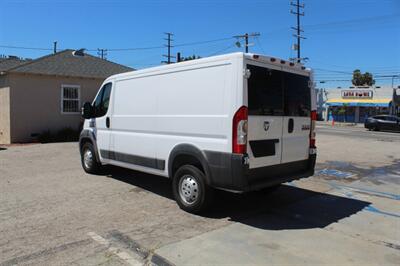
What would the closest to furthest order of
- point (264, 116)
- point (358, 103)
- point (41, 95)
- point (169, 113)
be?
point (264, 116), point (169, 113), point (41, 95), point (358, 103)

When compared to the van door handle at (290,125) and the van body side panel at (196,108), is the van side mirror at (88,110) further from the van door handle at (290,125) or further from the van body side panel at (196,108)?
the van door handle at (290,125)

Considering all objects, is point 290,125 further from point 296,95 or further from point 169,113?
point 169,113

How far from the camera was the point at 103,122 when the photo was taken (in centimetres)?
847

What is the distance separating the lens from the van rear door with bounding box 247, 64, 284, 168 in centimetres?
552

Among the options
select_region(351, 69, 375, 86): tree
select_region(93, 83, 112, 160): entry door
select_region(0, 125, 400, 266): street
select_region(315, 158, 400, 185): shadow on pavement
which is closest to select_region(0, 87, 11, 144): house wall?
select_region(0, 125, 400, 266): street

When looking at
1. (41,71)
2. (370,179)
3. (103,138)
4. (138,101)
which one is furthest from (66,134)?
(370,179)

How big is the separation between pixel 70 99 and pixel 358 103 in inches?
1768

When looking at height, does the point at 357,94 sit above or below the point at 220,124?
above

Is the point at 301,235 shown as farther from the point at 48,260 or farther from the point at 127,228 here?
the point at 48,260

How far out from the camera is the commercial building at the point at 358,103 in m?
51.2

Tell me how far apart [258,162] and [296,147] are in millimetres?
1115

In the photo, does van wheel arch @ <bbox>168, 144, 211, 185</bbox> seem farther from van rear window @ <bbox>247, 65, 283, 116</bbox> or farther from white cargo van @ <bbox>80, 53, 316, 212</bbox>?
van rear window @ <bbox>247, 65, 283, 116</bbox>

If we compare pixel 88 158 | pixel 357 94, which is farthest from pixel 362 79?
pixel 88 158

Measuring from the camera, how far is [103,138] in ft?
27.9
